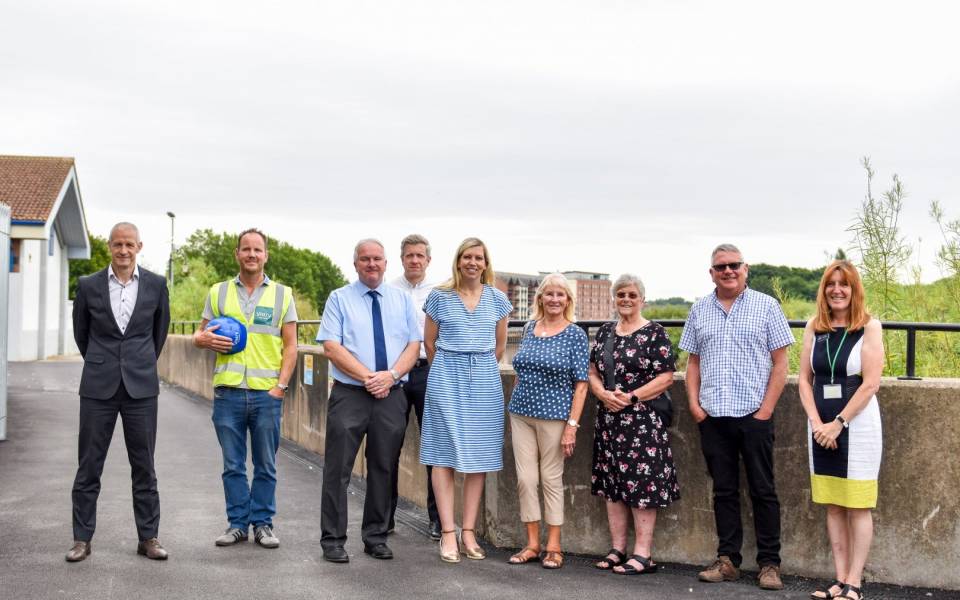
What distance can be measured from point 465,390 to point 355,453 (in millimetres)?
848

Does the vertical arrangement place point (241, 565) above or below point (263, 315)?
below

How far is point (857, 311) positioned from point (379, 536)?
332 centimetres

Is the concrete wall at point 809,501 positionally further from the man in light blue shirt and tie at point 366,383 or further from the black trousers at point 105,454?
the black trousers at point 105,454

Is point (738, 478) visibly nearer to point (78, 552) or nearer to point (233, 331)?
point (233, 331)

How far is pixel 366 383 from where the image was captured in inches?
241

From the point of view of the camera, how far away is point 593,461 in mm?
6316

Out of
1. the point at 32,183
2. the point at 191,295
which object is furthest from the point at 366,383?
the point at 191,295

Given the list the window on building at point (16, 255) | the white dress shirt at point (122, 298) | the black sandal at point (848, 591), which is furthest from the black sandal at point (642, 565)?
the window on building at point (16, 255)

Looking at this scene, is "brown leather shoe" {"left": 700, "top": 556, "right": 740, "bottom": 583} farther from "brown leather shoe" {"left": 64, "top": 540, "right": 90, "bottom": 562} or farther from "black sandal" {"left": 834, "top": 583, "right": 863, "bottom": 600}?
"brown leather shoe" {"left": 64, "top": 540, "right": 90, "bottom": 562}

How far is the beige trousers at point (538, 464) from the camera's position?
6.17 meters

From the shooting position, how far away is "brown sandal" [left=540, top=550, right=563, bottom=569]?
612cm

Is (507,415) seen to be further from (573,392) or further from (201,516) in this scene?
(201,516)

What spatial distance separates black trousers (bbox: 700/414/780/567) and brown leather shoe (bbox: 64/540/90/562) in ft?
12.8

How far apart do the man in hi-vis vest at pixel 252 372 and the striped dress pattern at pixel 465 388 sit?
102cm
